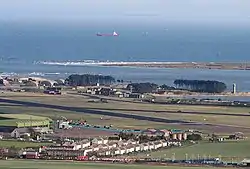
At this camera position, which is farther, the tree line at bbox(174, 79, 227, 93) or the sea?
the sea

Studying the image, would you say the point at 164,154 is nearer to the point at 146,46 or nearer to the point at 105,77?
the point at 105,77

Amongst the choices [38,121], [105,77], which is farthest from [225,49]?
[38,121]

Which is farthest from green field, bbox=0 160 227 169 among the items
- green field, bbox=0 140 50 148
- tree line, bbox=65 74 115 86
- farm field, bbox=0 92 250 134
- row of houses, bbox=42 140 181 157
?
tree line, bbox=65 74 115 86

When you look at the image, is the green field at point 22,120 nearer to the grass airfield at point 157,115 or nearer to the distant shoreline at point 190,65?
the grass airfield at point 157,115

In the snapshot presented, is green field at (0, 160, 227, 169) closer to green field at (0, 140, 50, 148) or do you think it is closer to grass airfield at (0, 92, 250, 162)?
grass airfield at (0, 92, 250, 162)

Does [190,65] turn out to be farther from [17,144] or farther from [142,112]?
[17,144]

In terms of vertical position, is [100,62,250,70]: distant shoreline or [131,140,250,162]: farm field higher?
[100,62,250,70]: distant shoreline

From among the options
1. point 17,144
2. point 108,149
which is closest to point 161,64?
point 17,144
